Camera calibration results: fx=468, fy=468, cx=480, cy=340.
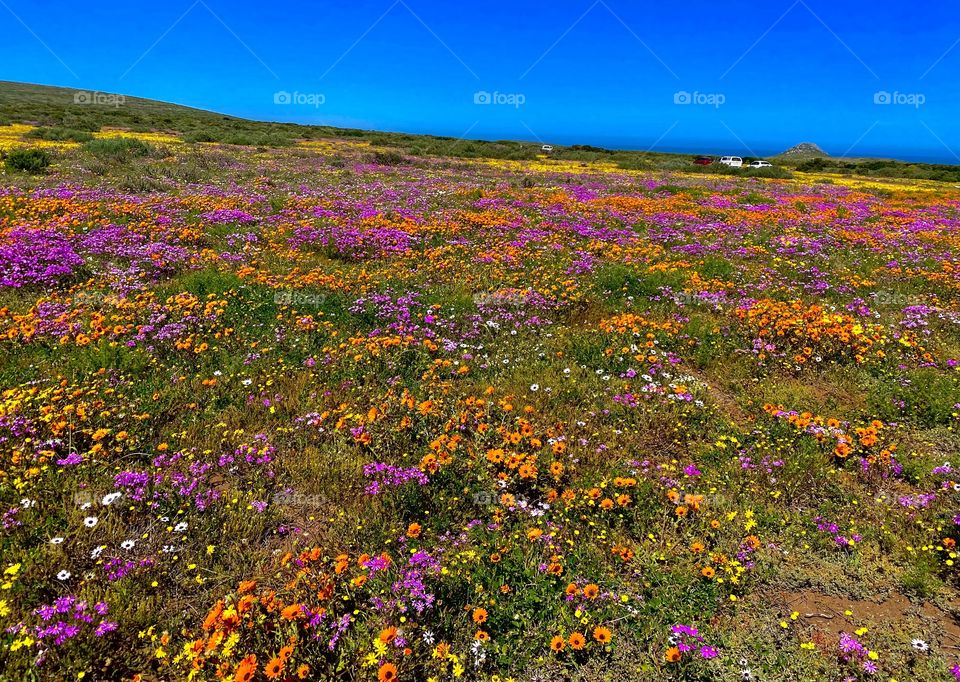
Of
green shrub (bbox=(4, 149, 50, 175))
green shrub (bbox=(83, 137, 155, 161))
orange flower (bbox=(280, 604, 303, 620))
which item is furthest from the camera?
green shrub (bbox=(83, 137, 155, 161))

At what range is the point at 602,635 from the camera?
12.0ft

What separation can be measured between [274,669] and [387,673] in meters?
0.75

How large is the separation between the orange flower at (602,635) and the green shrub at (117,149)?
34486mm

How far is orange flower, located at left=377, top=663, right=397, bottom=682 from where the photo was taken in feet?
10.6

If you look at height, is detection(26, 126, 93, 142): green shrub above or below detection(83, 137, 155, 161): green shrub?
above

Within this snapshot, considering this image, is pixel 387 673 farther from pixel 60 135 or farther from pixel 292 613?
pixel 60 135
